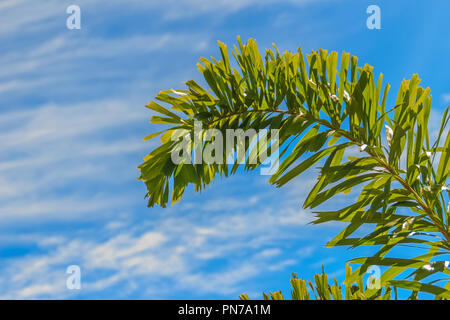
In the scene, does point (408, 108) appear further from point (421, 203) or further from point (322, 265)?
point (322, 265)

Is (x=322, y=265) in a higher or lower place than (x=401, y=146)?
lower

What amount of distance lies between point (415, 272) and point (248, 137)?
3.76ft

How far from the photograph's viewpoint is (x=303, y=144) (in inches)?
96.8

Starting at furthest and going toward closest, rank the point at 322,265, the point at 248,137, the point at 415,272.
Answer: the point at 322,265 < the point at 248,137 < the point at 415,272

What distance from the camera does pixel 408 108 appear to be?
2.31 meters
